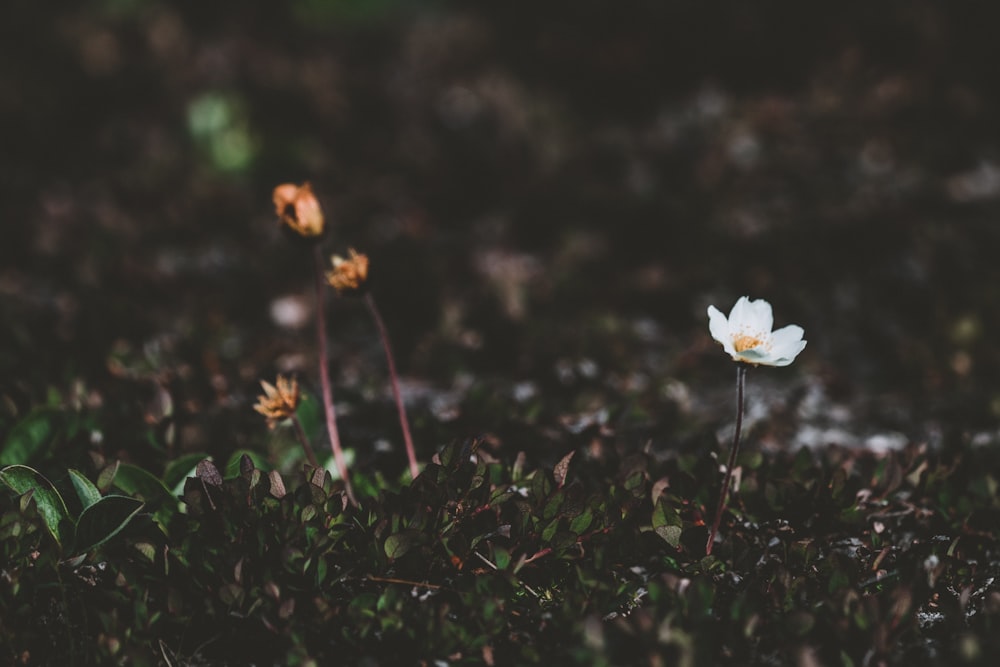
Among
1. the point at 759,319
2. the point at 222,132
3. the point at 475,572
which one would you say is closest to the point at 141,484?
the point at 475,572

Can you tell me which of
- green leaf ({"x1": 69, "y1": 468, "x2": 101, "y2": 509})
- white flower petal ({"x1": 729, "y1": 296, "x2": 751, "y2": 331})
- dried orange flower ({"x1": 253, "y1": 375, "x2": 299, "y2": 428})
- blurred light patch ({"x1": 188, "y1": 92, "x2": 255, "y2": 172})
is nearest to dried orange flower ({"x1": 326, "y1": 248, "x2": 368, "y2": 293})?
dried orange flower ({"x1": 253, "y1": 375, "x2": 299, "y2": 428})

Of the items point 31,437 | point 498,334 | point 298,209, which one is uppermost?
point 298,209

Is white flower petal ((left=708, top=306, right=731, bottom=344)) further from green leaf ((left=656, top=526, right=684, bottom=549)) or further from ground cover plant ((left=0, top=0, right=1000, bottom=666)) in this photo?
green leaf ((left=656, top=526, right=684, bottom=549))

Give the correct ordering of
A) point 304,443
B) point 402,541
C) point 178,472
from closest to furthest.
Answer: point 402,541, point 304,443, point 178,472

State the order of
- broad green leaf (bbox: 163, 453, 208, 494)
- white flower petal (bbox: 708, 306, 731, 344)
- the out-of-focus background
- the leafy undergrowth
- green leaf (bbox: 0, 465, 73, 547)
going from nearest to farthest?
the leafy undergrowth, white flower petal (bbox: 708, 306, 731, 344), green leaf (bbox: 0, 465, 73, 547), broad green leaf (bbox: 163, 453, 208, 494), the out-of-focus background

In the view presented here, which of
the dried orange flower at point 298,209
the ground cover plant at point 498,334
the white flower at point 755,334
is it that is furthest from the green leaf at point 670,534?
the dried orange flower at point 298,209

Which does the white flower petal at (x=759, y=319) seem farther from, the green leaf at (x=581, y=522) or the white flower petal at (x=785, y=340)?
the green leaf at (x=581, y=522)

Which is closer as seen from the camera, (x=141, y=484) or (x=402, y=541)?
(x=402, y=541)

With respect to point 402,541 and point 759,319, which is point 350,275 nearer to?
point 402,541
